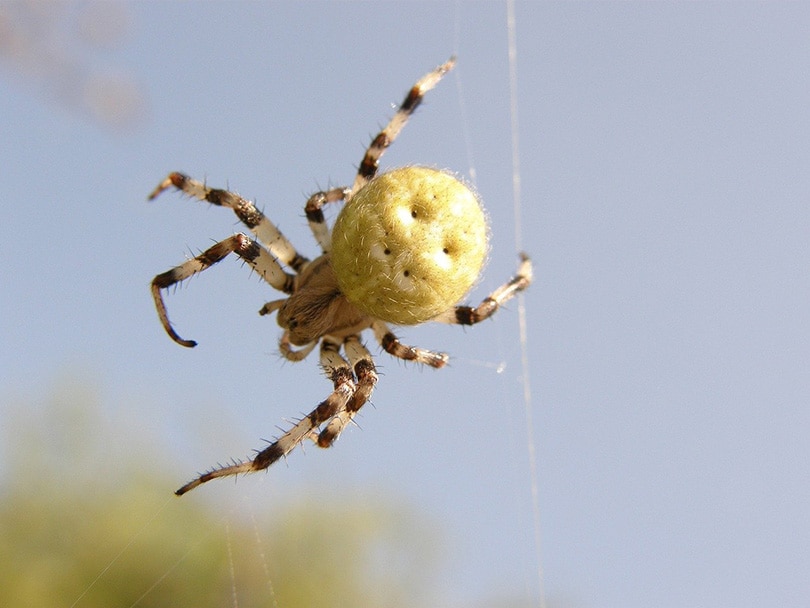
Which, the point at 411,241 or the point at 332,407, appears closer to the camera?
the point at 411,241

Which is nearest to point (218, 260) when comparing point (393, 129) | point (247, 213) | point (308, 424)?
point (247, 213)

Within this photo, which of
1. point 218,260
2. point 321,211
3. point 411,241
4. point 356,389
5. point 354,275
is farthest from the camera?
point 321,211

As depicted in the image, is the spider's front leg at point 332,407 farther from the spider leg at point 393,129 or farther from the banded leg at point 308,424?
the spider leg at point 393,129

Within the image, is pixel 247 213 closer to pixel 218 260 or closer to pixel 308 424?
pixel 218 260

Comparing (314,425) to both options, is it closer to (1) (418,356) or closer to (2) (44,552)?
(1) (418,356)

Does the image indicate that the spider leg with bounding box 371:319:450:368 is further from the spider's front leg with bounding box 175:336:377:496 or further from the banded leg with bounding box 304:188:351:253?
the banded leg with bounding box 304:188:351:253

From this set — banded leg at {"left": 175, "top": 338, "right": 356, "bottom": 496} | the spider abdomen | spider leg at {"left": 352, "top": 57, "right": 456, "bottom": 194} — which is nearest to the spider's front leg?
banded leg at {"left": 175, "top": 338, "right": 356, "bottom": 496}
